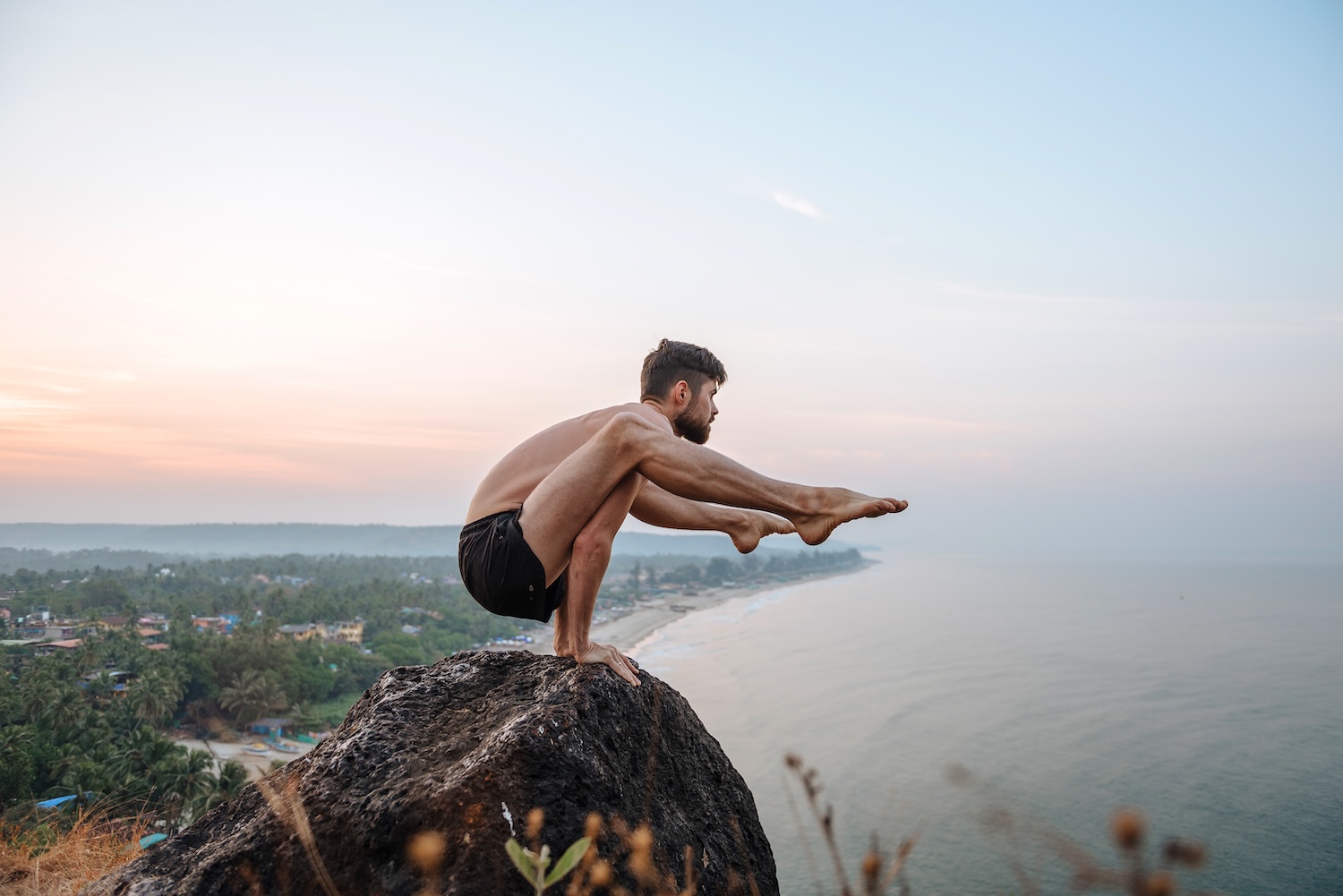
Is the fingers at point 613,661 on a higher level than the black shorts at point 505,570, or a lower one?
lower

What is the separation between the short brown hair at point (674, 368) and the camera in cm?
396

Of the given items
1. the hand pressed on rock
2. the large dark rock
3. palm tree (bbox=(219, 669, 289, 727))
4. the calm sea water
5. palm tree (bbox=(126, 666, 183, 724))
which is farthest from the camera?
palm tree (bbox=(219, 669, 289, 727))

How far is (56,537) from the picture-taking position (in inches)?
4550

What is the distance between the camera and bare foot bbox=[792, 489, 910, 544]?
3449 mm

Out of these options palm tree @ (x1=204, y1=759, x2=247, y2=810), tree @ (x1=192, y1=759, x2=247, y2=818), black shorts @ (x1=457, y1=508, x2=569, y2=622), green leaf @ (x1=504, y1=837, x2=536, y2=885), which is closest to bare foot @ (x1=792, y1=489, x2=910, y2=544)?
black shorts @ (x1=457, y1=508, x2=569, y2=622)

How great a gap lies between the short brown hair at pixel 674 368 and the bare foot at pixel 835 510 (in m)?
0.87

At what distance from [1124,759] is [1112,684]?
496 inches

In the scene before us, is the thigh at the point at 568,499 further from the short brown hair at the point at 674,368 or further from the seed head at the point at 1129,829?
the seed head at the point at 1129,829

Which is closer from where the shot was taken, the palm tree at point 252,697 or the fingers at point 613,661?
the fingers at point 613,661

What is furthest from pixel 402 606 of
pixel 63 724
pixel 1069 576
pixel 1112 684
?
pixel 1069 576

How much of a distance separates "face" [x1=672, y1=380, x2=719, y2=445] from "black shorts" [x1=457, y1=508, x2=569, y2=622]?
34.8 inches

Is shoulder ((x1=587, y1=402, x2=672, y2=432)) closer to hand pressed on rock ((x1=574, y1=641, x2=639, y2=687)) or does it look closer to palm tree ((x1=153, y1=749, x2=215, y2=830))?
hand pressed on rock ((x1=574, y1=641, x2=639, y2=687))

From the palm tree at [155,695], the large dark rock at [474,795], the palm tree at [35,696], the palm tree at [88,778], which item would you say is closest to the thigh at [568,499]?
the large dark rock at [474,795]

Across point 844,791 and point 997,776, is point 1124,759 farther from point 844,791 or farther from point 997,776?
point 844,791
